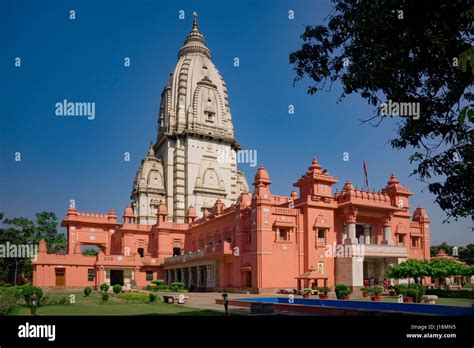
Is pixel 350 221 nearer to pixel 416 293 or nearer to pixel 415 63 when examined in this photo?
pixel 416 293

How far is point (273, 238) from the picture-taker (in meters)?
36.8

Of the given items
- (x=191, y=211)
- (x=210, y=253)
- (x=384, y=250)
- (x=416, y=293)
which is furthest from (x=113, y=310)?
(x=191, y=211)

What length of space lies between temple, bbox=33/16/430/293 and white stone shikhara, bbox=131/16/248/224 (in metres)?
0.14

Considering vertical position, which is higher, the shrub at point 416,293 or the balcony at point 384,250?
the balcony at point 384,250

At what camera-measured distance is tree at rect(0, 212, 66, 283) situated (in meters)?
52.5

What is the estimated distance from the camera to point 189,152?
6128 cm

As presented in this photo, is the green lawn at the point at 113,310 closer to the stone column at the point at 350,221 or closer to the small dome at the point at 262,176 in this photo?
the small dome at the point at 262,176

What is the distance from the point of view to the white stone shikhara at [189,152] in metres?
60.5

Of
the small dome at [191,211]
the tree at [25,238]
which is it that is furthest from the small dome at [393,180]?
the tree at [25,238]

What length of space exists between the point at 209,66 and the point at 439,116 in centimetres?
5886

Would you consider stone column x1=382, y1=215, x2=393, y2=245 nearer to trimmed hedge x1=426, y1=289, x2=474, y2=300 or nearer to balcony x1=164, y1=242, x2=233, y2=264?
trimmed hedge x1=426, y1=289, x2=474, y2=300

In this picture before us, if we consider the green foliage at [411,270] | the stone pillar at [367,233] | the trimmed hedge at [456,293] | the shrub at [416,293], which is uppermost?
the stone pillar at [367,233]

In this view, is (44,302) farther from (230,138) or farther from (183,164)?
(230,138)

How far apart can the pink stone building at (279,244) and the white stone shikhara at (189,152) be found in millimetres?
8426
